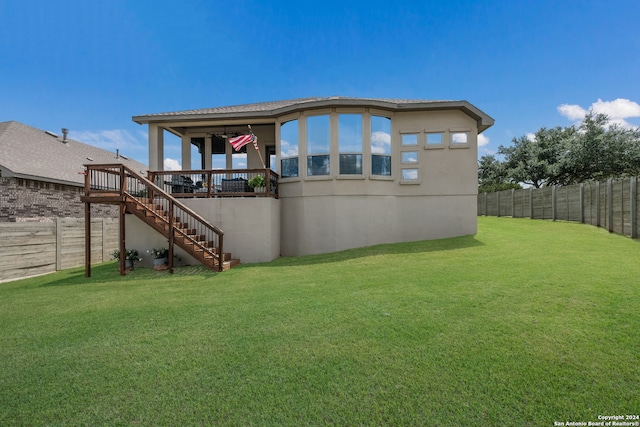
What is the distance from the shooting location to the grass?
88.0 inches

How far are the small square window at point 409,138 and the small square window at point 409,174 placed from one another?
1.07 meters

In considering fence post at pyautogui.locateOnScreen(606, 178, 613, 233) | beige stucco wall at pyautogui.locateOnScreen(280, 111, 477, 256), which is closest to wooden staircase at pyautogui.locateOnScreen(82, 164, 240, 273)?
Result: beige stucco wall at pyautogui.locateOnScreen(280, 111, 477, 256)

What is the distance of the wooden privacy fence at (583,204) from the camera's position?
32.5ft

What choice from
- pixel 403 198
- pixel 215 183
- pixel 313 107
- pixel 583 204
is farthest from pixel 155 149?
pixel 583 204

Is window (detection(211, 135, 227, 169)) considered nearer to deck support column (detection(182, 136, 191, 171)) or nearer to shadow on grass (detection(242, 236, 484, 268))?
deck support column (detection(182, 136, 191, 171))

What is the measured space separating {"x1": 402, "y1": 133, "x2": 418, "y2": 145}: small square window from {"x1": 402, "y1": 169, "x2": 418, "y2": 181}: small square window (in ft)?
3.51

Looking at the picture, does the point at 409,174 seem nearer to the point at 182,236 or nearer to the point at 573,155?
the point at 182,236

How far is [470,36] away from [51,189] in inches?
781

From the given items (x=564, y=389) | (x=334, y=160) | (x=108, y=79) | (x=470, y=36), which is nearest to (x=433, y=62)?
(x=470, y=36)

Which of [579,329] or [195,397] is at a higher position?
[579,329]

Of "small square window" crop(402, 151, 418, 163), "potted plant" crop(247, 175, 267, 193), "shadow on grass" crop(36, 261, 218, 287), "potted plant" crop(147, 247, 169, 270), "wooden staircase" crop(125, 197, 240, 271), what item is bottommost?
"shadow on grass" crop(36, 261, 218, 287)

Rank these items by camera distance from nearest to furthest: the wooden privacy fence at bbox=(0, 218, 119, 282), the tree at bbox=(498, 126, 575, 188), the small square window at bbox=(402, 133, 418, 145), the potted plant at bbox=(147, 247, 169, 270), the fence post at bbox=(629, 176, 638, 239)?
the potted plant at bbox=(147, 247, 169, 270), the wooden privacy fence at bbox=(0, 218, 119, 282), the fence post at bbox=(629, 176, 638, 239), the small square window at bbox=(402, 133, 418, 145), the tree at bbox=(498, 126, 575, 188)

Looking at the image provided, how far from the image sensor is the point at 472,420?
2.08 metres

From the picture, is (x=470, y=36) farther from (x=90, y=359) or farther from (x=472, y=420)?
(x=90, y=359)
